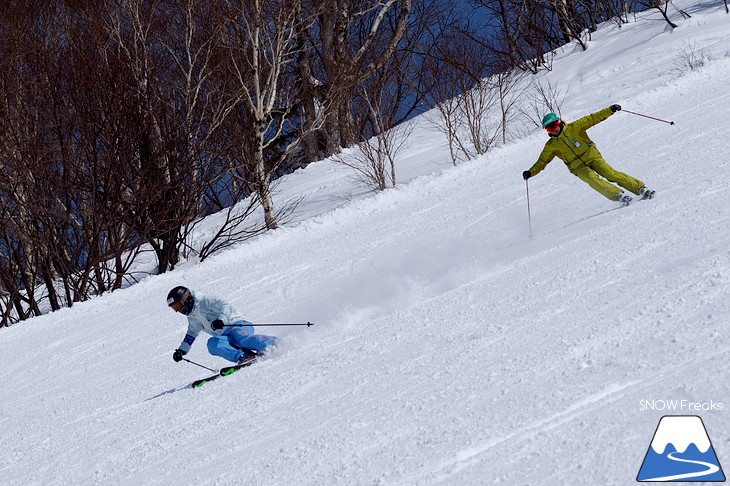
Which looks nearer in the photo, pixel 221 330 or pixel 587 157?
pixel 221 330

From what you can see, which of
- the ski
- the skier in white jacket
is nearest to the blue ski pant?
the skier in white jacket

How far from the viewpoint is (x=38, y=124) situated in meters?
16.6

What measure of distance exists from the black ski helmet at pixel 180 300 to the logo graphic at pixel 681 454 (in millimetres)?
Result: 4750

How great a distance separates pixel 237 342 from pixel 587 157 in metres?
4.72

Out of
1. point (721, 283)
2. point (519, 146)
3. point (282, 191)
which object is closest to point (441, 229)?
point (519, 146)

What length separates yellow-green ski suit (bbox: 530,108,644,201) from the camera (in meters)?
8.70

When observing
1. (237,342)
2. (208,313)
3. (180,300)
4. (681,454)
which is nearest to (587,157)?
(237,342)

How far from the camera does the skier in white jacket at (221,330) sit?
23.3 ft

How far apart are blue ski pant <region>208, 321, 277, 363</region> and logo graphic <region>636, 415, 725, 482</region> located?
14.5 feet

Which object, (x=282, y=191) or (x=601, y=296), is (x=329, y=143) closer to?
(x=282, y=191)

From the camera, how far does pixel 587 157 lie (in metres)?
8.88

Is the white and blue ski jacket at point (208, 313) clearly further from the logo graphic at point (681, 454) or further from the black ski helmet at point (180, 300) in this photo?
the logo graphic at point (681, 454)

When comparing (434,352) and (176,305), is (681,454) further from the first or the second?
(176,305)

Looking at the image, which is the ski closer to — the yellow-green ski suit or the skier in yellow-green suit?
the skier in yellow-green suit
